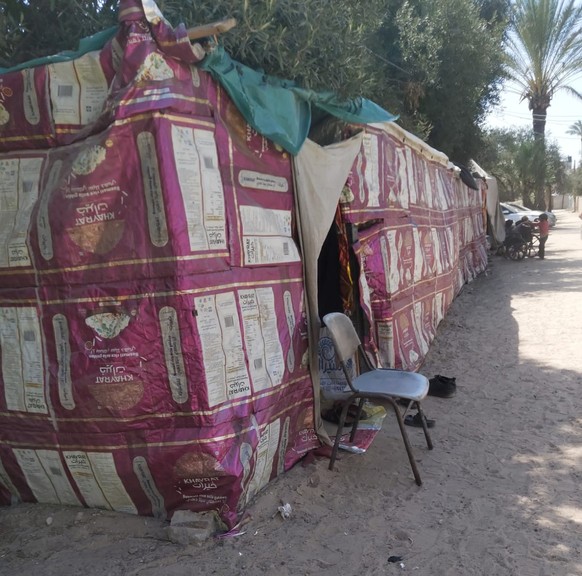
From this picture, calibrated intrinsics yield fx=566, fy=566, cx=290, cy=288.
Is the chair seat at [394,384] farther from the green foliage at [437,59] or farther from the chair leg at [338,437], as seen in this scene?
the green foliage at [437,59]

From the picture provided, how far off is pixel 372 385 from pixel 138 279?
1726mm

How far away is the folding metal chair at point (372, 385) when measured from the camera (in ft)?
11.5

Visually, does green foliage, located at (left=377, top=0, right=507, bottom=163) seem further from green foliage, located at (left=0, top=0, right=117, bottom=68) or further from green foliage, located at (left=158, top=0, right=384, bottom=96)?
green foliage, located at (left=0, top=0, right=117, bottom=68)

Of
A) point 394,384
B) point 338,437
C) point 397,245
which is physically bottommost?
point 338,437

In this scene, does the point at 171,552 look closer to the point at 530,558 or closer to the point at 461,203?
the point at 530,558

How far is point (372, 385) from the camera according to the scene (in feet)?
12.3

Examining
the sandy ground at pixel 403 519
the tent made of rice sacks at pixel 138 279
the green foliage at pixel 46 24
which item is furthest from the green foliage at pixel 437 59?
the tent made of rice sacks at pixel 138 279

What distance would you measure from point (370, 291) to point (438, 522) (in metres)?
2.16

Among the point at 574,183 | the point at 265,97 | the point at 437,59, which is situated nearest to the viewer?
the point at 265,97

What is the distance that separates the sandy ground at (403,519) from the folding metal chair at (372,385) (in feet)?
0.83

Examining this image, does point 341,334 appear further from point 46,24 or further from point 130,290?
point 46,24

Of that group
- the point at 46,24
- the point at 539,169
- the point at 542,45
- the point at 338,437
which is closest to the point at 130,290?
the point at 338,437

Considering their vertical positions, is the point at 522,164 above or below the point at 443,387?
above

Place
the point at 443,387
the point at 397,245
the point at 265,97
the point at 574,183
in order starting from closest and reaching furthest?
the point at 265,97 → the point at 443,387 → the point at 397,245 → the point at 574,183
